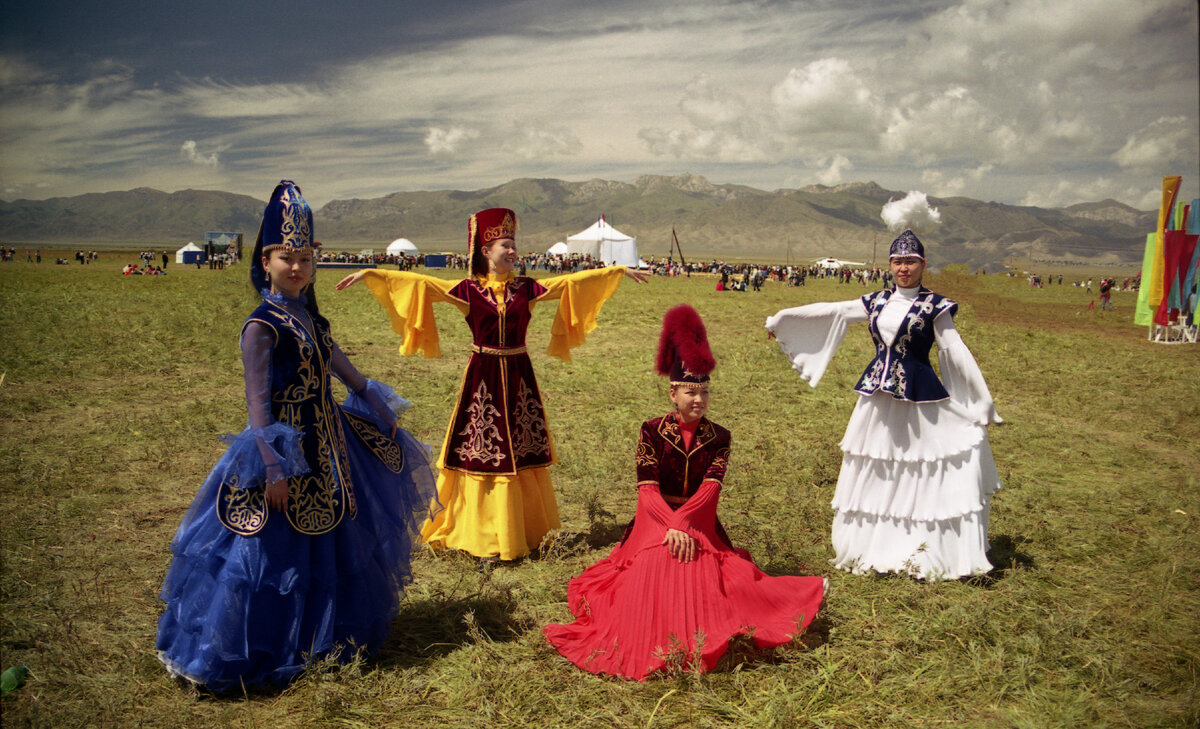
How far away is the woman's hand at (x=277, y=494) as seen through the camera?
12.3ft

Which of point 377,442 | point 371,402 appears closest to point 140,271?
point 371,402

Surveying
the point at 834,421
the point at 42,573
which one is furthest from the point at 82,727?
the point at 834,421

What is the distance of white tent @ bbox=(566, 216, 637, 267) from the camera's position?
61.7 metres

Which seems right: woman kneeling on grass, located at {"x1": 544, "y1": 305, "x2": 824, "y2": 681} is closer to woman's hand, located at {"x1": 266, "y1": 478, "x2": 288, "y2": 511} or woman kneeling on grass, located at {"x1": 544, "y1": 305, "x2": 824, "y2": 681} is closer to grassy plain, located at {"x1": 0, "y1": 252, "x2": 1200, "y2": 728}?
grassy plain, located at {"x1": 0, "y1": 252, "x2": 1200, "y2": 728}

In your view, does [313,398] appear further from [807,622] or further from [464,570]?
[807,622]

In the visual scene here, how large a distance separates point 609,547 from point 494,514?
1032 mm

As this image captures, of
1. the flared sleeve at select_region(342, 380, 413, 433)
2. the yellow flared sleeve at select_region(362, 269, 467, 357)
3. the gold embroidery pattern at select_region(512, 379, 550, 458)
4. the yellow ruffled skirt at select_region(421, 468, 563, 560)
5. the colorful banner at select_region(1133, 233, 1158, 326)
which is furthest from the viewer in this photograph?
the colorful banner at select_region(1133, 233, 1158, 326)

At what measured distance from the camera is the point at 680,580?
13.8ft

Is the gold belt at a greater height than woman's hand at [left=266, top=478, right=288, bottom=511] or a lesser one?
greater

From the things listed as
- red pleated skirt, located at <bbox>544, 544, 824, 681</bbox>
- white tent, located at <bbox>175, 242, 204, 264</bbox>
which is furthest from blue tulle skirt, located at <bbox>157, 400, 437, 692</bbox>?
Result: white tent, located at <bbox>175, 242, 204, 264</bbox>

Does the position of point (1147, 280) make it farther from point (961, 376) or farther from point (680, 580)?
point (680, 580)

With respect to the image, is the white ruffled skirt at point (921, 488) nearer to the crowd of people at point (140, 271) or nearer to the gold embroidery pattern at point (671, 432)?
the gold embroidery pattern at point (671, 432)

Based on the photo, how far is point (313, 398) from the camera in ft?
13.2

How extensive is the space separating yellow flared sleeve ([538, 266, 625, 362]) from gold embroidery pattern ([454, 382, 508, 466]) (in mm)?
724
